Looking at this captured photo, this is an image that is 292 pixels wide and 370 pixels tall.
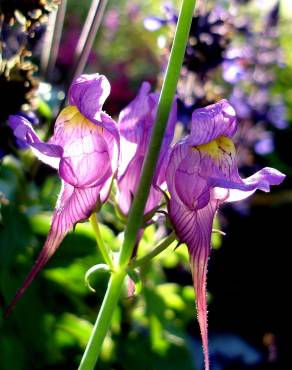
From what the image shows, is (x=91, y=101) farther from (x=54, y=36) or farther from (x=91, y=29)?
(x=54, y=36)

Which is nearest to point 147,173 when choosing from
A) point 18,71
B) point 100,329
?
point 100,329

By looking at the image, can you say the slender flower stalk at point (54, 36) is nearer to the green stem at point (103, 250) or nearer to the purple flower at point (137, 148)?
the purple flower at point (137, 148)

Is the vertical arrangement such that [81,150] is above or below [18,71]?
below

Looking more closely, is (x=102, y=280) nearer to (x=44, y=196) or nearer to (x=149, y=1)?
(x=44, y=196)

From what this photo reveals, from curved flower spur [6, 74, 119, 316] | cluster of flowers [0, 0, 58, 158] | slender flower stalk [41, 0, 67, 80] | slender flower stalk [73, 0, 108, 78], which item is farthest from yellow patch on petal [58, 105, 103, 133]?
slender flower stalk [41, 0, 67, 80]

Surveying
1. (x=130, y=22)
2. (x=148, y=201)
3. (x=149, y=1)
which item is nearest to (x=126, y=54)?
(x=130, y=22)

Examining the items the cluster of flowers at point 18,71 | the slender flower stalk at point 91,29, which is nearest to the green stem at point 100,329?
the cluster of flowers at point 18,71
